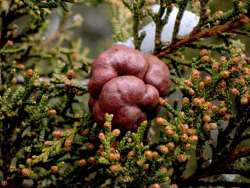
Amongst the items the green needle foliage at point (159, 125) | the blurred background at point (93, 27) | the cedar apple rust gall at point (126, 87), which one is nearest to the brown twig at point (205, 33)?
the green needle foliage at point (159, 125)

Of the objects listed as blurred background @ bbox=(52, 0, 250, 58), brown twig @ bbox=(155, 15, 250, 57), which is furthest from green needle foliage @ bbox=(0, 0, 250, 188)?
blurred background @ bbox=(52, 0, 250, 58)

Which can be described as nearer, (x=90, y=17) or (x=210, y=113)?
(x=210, y=113)

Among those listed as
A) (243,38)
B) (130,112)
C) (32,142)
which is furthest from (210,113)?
(243,38)

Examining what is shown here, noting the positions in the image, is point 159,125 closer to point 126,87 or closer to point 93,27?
point 126,87

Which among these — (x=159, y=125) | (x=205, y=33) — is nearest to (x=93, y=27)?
(x=205, y=33)

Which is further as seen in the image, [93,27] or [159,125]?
[93,27]

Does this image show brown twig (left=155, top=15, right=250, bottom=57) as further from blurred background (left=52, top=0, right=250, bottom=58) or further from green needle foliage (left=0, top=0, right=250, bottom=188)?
blurred background (left=52, top=0, right=250, bottom=58)

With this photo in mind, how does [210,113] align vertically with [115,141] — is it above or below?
above

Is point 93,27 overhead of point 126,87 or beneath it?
beneath

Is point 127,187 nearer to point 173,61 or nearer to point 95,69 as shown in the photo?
point 95,69
